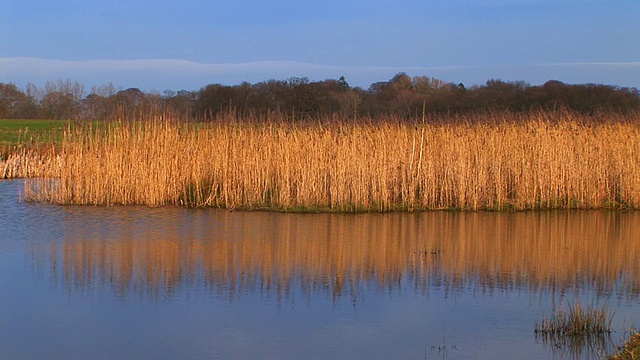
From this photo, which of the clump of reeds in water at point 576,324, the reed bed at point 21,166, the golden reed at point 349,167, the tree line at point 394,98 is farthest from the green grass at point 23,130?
the clump of reeds in water at point 576,324

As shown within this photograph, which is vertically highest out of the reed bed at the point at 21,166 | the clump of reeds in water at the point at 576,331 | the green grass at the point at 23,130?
the green grass at the point at 23,130

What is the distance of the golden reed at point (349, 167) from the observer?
13.5 metres

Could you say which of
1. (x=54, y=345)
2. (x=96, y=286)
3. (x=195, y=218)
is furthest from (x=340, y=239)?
(x=54, y=345)

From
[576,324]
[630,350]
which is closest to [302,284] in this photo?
[576,324]

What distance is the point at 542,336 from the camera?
238 inches

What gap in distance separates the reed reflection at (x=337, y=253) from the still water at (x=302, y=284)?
0.11 feet

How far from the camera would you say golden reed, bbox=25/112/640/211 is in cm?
1348

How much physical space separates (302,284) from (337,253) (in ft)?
5.70

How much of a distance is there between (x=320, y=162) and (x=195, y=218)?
2570 mm

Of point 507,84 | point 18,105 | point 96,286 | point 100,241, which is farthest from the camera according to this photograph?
point 18,105

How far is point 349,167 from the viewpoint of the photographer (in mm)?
13375

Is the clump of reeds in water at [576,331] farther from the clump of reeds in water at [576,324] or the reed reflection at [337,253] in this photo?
the reed reflection at [337,253]

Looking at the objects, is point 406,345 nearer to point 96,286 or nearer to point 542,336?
point 542,336

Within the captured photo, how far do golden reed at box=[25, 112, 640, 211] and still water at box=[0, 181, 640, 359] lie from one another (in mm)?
960
